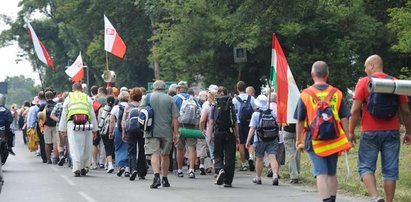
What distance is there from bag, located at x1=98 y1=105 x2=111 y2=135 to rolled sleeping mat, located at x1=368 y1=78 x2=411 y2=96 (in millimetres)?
10228

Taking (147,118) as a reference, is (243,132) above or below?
below

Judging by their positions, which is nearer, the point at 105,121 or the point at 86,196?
the point at 86,196

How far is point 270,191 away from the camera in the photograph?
48.2 feet

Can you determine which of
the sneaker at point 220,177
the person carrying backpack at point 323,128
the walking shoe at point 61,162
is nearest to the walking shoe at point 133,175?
the sneaker at point 220,177

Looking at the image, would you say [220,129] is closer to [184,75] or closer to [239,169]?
[239,169]

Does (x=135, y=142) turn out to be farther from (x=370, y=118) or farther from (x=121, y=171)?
(x=370, y=118)

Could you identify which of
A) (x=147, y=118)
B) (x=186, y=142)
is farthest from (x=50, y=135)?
(x=147, y=118)

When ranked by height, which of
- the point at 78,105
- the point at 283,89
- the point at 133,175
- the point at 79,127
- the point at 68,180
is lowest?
the point at 68,180

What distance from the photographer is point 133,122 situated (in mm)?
16875

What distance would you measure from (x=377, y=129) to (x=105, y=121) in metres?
10.0

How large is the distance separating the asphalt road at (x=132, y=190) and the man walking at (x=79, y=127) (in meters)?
0.38

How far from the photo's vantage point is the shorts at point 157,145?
1520cm

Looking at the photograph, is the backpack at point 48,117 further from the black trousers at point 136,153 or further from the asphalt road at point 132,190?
the black trousers at point 136,153

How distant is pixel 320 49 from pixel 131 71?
2583 cm
